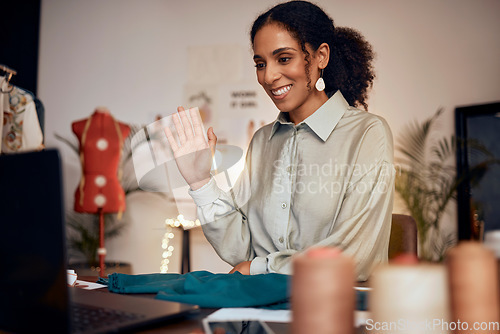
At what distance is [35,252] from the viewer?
57 centimetres

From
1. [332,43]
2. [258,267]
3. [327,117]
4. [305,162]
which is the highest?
[332,43]

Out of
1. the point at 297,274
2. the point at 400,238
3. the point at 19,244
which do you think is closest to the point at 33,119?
the point at 400,238

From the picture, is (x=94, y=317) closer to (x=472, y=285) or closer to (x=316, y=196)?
(x=472, y=285)

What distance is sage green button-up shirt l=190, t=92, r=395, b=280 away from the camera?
133 centimetres

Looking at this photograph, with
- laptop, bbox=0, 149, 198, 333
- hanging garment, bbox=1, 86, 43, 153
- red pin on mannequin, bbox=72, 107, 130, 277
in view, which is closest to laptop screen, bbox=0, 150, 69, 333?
laptop, bbox=0, 149, 198, 333

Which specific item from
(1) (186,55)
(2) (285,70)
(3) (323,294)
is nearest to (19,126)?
(1) (186,55)

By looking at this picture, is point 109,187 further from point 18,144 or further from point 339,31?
point 339,31

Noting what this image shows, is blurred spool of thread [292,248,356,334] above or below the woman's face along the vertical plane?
below

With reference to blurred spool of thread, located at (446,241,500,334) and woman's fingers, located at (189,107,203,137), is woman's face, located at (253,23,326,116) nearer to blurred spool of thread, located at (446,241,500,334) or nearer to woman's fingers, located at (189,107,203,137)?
woman's fingers, located at (189,107,203,137)

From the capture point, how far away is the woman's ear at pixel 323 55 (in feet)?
5.10

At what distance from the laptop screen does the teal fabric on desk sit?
0.29 meters

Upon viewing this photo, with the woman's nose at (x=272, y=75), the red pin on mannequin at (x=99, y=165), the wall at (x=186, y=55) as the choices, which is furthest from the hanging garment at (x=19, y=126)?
the woman's nose at (x=272, y=75)

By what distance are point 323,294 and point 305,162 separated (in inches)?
42.3

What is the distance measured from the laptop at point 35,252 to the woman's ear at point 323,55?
1.10 meters
